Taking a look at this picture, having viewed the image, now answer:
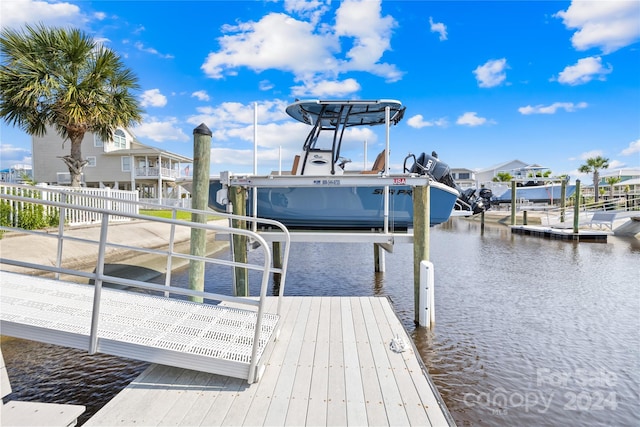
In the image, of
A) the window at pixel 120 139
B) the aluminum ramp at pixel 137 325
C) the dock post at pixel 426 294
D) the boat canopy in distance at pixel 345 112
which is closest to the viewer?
the aluminum ramp at pixel 137 325

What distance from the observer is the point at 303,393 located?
9.66 feet

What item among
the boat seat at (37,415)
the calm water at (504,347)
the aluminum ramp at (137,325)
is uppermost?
the aluminum ramp at (137,325)

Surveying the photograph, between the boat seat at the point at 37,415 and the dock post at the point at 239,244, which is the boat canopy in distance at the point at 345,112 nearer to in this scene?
the dock post at the point at 239,244

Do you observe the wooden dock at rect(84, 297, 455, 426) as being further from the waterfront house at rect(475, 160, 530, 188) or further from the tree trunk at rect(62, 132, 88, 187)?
the waterfront house at rect(475, 160, 530, 188)

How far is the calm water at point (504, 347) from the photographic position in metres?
4.14

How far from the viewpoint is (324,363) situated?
138 inches

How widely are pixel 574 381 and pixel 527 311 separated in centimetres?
297

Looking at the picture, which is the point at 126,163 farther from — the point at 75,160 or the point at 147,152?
the point at 75,160

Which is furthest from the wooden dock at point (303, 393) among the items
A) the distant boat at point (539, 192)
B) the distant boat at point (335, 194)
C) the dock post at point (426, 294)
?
the distant boat at point (539, 192)

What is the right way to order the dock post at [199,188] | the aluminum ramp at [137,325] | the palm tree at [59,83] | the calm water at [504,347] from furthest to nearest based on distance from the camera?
the palm tree at [59,83]
the dock post at [199,188]
the calm water at [504,347]
the aluminum ramp at [137,325]

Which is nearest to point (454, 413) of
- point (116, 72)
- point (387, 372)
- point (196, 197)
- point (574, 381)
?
point (387, 372)

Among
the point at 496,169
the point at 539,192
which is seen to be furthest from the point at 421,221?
the point at 496,169

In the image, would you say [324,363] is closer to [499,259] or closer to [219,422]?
[219,422]

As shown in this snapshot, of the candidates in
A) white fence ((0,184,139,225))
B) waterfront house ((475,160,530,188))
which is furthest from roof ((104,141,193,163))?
waterfront house ((475,160,530,188))
